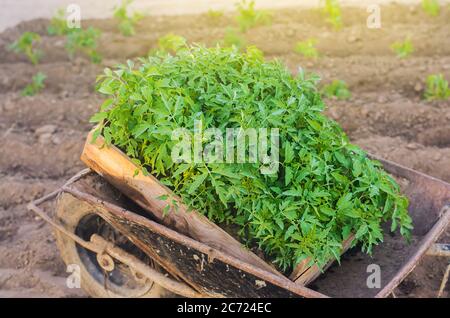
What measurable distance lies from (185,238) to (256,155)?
0.53 m

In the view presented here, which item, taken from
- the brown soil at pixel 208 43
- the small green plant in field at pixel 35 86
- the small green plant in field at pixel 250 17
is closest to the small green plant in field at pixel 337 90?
the brown soil at pixel 208 43

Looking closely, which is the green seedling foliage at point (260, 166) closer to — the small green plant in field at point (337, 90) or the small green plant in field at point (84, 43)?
the small green plant in field at point (337, 90)

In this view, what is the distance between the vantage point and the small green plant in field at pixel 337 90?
593 cm

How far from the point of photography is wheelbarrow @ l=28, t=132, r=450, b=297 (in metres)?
3.26

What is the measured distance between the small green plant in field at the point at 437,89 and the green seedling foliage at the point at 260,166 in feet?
8.01

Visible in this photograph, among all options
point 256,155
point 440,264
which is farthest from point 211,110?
point 440,264

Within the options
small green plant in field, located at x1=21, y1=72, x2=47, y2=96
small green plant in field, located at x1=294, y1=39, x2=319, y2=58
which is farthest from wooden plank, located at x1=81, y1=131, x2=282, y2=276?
small green plant in field, located at x1=294, y1=39, x2=319, y2=58

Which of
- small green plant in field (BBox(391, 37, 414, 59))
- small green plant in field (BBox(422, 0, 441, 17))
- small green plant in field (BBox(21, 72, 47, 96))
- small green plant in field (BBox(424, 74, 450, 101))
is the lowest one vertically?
small green plant in field (BBox(424, 74, 450, 101))

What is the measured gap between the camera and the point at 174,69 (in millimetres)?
3652

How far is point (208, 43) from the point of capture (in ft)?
22.8

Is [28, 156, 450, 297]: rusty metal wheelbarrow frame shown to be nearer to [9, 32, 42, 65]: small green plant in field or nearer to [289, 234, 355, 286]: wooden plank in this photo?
[289, 234, 355, 286]: wooden plank

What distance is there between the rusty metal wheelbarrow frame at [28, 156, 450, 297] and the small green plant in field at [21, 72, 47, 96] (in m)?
2.85

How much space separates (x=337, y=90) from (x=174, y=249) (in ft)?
10.1
